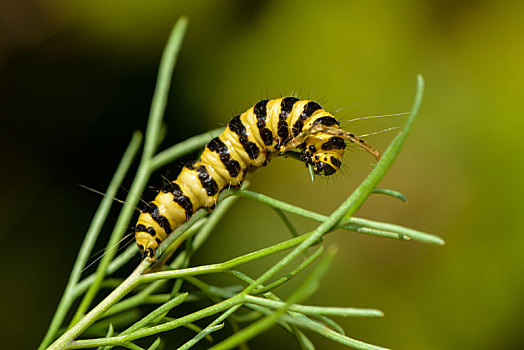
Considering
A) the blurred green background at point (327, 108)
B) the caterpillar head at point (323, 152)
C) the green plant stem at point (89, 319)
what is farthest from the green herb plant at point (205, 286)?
the blurred green background at point (327, 108)

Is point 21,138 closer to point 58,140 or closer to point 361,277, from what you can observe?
point 58,140

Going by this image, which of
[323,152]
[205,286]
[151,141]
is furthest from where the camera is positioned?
[323,152]

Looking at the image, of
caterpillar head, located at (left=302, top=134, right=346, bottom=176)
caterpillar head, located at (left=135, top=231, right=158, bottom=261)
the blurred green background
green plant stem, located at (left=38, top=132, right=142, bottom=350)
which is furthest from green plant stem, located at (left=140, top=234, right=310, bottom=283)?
the blurred green background

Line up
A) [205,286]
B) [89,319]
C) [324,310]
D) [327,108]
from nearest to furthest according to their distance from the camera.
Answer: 1. [324,310]
2. [89,319]
3. [205,286]
4. [327,108]

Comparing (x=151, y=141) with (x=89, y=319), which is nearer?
(x=89, y=319)

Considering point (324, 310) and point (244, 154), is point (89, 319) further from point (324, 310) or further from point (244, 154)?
point (244, 154)

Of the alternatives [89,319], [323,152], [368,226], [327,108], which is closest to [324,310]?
[368,226]

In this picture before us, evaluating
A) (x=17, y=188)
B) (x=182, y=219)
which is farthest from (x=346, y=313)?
(x=17, y=188)

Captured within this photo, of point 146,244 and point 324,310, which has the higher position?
point 146,244
